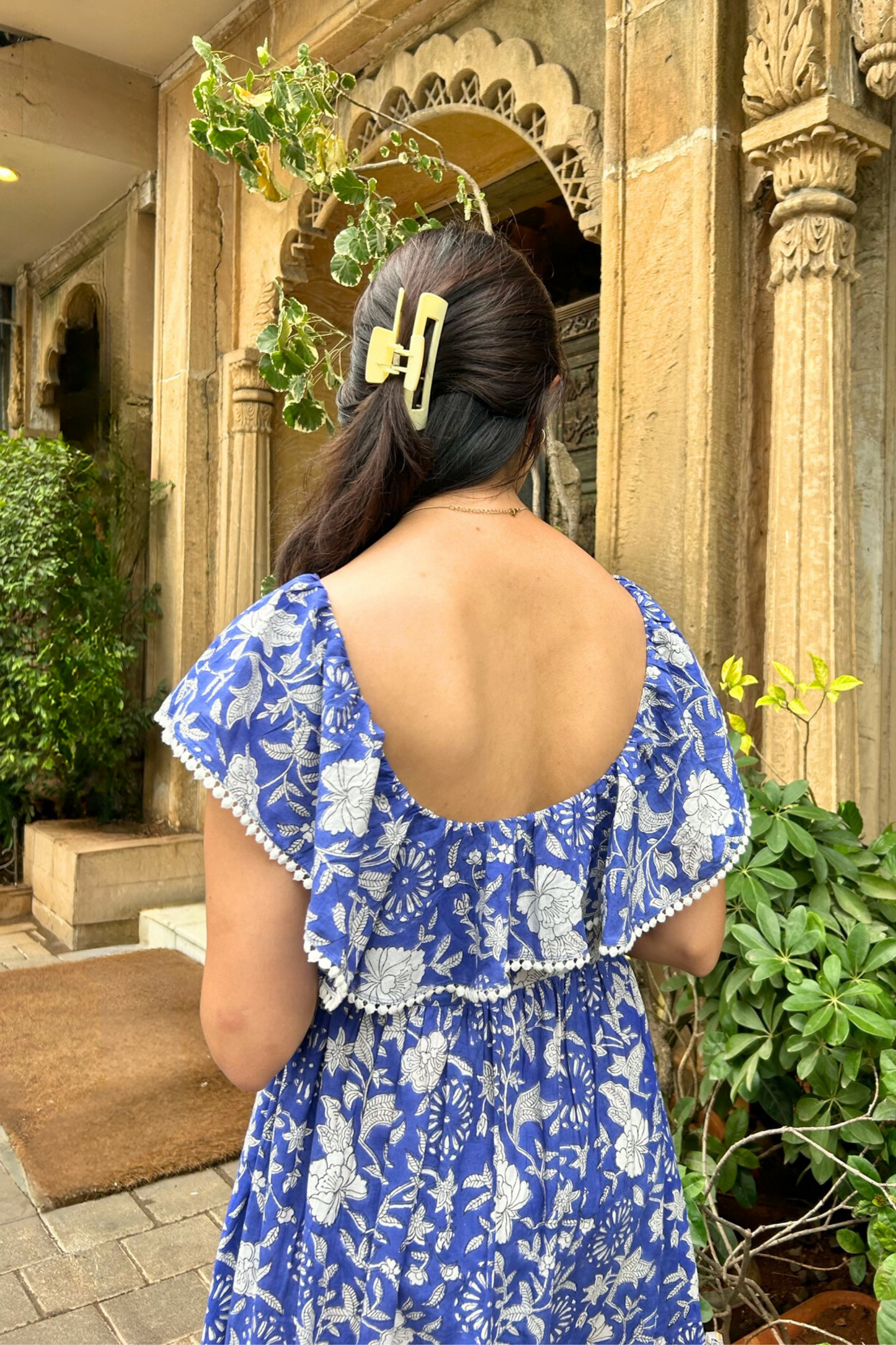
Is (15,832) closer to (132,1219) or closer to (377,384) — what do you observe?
(132,1219)

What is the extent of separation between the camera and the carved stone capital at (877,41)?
2422mm

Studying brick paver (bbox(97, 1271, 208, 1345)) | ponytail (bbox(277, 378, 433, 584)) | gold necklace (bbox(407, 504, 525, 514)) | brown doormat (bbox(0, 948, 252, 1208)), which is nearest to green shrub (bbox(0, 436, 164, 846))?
brown doormat (bbox(0, 948, 252, 1208))

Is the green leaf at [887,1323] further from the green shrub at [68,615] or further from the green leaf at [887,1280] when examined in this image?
the green shrub at [68,615]

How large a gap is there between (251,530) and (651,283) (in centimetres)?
284

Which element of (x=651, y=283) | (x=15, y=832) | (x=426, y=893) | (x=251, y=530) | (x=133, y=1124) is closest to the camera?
(x=426, y=893)

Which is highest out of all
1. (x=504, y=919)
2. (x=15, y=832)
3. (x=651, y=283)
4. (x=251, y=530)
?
(x=651, y=283)

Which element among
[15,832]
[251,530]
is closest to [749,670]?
[251,530]

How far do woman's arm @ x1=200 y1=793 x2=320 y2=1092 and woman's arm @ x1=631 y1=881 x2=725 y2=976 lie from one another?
1.58 feet

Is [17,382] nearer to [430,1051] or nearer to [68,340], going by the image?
[68,340]

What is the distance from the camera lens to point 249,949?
1.02 meters

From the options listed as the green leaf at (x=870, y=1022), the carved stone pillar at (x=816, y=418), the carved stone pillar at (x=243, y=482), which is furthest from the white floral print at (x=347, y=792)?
the carved stone pillar at (x=243, y=482)

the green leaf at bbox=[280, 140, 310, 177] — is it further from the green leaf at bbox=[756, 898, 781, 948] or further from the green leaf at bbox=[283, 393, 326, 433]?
the green leaf at bbox=[756, 898, 781, 948]

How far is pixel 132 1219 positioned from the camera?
2.78 metres

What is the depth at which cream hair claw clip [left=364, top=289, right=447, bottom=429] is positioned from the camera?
41.5 inches
